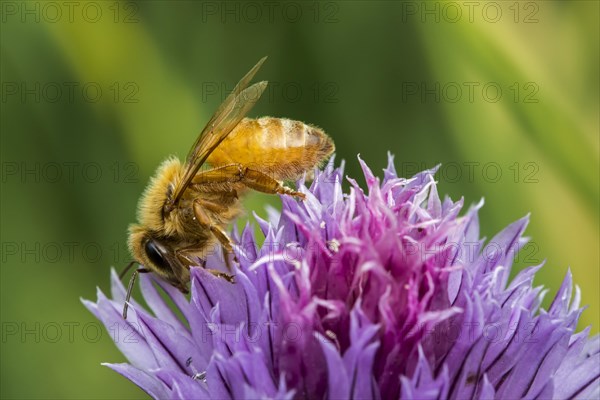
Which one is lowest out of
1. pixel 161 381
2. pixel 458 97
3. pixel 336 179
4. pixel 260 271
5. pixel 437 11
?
pixel 161 381

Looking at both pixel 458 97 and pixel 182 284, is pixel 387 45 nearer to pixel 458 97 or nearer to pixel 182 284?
pixel 458 97

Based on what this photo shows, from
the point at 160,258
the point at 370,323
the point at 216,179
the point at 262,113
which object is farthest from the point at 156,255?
the point at 262,113

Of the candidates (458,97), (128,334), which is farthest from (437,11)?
(128,334)

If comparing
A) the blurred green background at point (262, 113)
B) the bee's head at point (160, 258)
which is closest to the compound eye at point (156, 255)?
the bee's head at point (160, 258)

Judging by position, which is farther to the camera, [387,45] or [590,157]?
[387,45]

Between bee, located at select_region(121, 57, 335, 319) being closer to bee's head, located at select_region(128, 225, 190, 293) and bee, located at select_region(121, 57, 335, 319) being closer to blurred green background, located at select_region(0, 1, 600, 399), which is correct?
bee's head, located at select_region(128, 225, 190, 293)

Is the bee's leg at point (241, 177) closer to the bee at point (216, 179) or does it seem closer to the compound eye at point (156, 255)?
the bee at point (216, 179)

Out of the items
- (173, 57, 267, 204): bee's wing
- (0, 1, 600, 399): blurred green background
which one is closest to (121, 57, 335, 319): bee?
(173, 57, 267, 204): bee's wing
